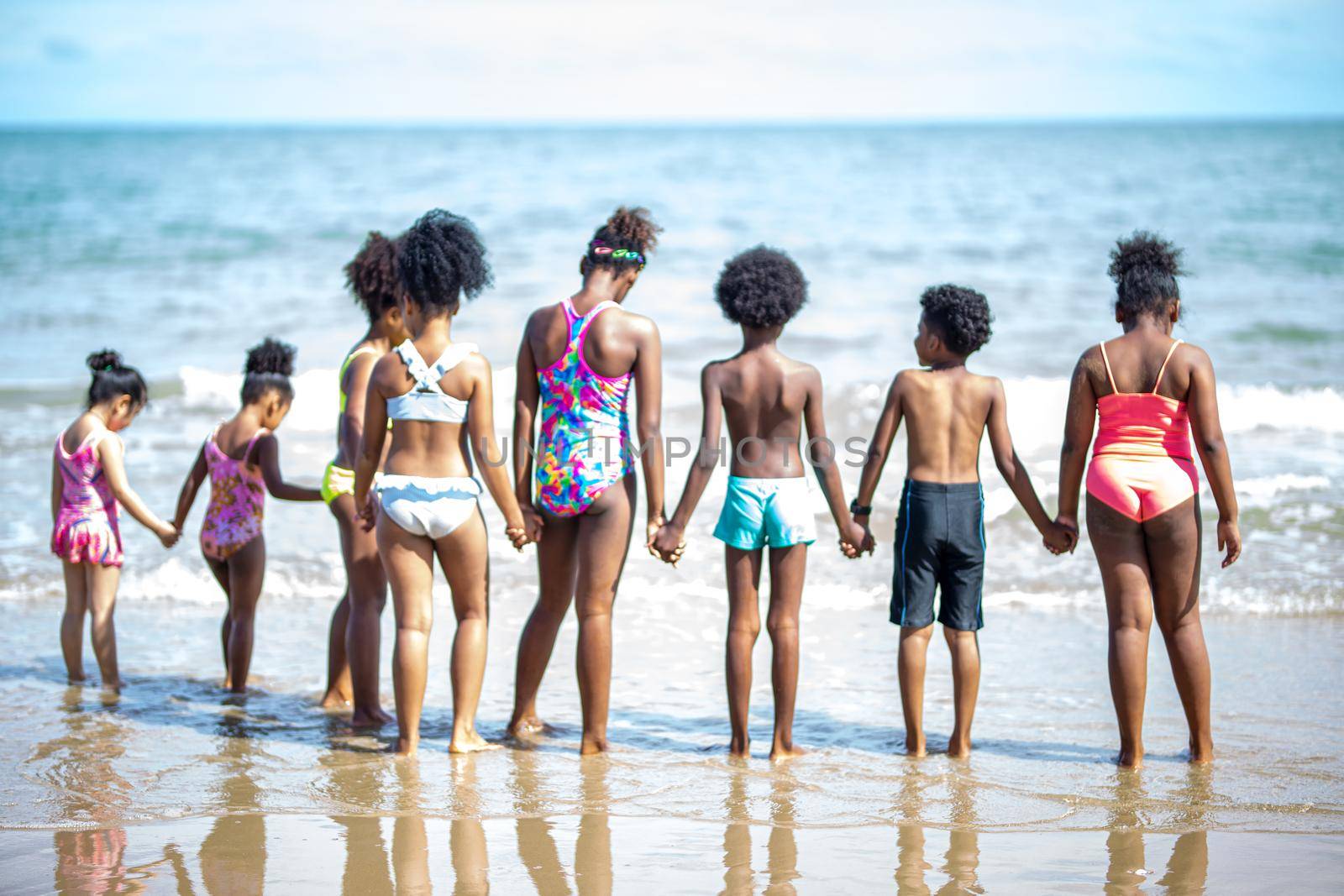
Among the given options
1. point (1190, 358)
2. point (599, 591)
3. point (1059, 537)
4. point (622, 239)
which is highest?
point (622, 239)

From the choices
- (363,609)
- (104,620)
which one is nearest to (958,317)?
(363,609)

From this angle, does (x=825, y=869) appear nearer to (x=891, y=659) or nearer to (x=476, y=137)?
(x=891, y=659)

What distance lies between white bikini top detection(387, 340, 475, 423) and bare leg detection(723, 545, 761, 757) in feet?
4.00

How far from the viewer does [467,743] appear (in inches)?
199

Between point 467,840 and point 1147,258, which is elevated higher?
point 1147,258

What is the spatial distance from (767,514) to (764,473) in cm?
16

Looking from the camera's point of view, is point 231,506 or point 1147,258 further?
point 231,506

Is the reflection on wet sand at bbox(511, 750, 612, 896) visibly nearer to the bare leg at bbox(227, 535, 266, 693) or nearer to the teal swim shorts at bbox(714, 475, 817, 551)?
the teal swim shorts at bbox(714, 475, 817, 551)

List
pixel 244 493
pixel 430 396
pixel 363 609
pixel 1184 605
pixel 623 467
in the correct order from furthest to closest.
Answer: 1. pixel 244 493
2. pixel 363 609
3. pixel 623 467
4. pixel 1184 605
5. pixel 430 396

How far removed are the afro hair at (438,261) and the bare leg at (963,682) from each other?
2.35 meters

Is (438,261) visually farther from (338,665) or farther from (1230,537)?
(1230,537)

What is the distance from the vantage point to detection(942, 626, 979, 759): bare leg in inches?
197

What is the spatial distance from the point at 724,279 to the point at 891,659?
101 inches

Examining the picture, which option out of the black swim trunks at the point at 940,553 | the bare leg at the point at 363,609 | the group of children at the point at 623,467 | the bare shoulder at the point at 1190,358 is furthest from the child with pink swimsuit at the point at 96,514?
the bare shoulder at the point at 1190,358
